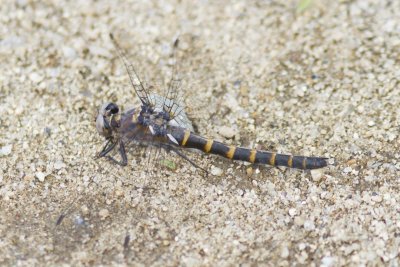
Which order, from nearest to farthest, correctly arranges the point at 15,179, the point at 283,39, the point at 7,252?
the point at 7,252
the point at 15,179
the point at 283,39

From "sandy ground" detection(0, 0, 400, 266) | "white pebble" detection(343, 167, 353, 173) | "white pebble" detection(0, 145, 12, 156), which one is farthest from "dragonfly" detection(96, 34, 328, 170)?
"white pebble" detection(0, 145, 12, 156)

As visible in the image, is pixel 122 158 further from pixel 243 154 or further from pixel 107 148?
pixel 243 154

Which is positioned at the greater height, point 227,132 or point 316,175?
point 227,132

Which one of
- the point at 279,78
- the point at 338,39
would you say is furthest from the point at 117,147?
the point at 338,39

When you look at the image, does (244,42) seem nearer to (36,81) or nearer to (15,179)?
(36,81)

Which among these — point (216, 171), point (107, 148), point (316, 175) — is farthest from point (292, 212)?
point (107, 148)

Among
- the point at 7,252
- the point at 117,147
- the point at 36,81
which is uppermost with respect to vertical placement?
the point at 36,81

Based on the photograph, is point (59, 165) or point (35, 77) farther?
point (35, 77)
